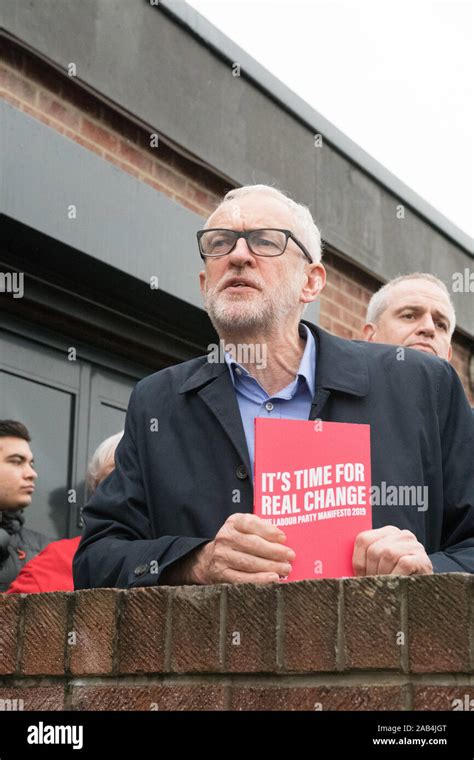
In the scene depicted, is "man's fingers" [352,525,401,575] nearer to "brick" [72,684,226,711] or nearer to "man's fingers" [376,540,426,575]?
"man's fingers" [376,540,426,575]

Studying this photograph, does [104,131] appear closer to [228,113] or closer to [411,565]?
[228,113]

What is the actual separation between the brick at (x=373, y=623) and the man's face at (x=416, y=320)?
273 centimetres

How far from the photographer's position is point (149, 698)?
1.88 metres

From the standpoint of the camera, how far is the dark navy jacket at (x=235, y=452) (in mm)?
2730

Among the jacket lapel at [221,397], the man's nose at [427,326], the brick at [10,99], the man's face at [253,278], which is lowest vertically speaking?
the jacket lapel at [221,397]

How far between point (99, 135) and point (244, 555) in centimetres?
427

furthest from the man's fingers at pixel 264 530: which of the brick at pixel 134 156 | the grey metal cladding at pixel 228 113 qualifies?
the brick at pixel 134 156

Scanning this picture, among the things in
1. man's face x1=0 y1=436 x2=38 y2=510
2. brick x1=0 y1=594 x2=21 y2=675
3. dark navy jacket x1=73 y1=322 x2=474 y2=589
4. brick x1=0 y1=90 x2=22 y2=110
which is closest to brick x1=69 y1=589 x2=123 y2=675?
brick x1=0 y1=594 x2=21 y2=675

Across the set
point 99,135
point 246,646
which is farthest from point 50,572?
point 99,135

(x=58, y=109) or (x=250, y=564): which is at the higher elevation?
(x=58, y=109)

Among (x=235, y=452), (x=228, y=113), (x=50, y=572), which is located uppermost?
(x=228, y=113)

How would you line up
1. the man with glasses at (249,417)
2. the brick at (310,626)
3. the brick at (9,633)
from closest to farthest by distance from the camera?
the brick at (310,626)
the brick at (9,633)
the man with glasses at (249,417)

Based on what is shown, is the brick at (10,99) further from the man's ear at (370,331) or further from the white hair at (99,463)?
the man's ear at (370,331)

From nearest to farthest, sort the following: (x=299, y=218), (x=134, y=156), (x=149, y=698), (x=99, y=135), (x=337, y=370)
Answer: (x=149, y=698)
(x=337, y=370)
(x=299, y=218)
(x=99, y=135)
(x=134, y=156)
